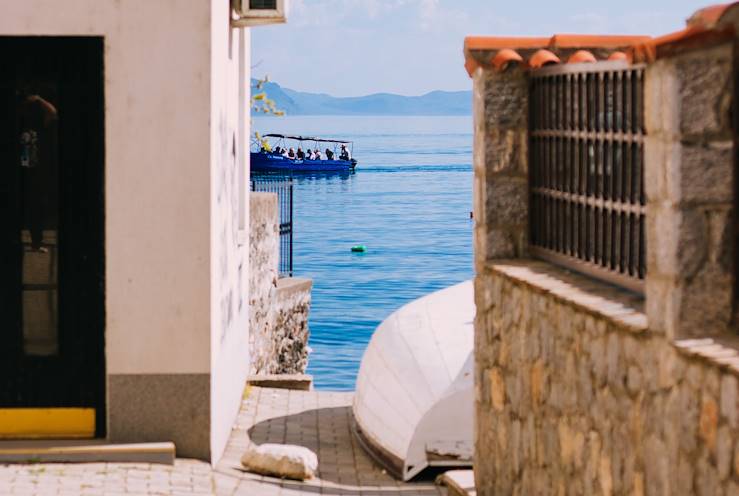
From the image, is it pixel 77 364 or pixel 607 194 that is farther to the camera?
pixel 77 364

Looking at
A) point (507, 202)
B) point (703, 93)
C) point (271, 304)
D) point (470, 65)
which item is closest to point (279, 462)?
point (507, 202)

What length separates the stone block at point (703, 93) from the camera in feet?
17.4

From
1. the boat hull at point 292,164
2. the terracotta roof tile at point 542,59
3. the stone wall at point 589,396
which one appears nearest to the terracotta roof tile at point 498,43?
the terracotta roof tile at point 542,59

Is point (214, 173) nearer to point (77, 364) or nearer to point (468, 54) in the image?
point (77, 364)

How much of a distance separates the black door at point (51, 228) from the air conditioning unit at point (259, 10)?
2388mm

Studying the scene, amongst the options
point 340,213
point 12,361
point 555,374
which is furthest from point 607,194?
point 340,213

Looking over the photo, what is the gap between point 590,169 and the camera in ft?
24.0

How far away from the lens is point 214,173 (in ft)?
35.1

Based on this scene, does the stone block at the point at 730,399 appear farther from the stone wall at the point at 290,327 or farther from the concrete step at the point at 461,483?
the stone wall at the point at 290,327

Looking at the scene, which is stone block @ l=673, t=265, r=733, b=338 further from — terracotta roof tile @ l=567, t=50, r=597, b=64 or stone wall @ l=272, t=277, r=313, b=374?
stone wall @ l=272, t=277, r=313, b=374

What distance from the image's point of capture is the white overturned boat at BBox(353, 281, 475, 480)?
12.6 metres

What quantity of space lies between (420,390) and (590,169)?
5923 millimetres

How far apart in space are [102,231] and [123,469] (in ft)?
5.55

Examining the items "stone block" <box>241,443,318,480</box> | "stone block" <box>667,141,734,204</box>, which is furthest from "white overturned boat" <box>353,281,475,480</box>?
"stone block" <box>667,141,734,204</box>
